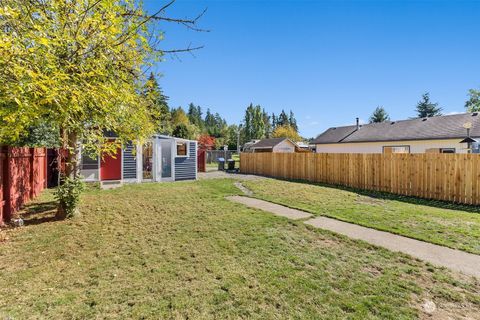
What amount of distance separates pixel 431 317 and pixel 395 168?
9.08 meters

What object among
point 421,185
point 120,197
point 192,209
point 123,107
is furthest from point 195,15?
point 421,185

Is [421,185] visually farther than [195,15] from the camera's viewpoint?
Yes

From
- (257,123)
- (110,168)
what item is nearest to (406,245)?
(110,168)

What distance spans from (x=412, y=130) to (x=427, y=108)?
34.4m

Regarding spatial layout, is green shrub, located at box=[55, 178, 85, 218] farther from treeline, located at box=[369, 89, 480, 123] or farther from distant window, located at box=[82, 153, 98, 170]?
treeline, located at box=[369, 89, 480, 123]

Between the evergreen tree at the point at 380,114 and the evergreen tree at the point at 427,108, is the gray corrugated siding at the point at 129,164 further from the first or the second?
the evergreen tree at the point at 427,108

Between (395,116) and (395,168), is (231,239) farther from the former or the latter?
(395,116)

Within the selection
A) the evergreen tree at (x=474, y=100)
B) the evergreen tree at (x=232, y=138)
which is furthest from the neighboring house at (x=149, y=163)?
the evergreen tree at (x=232, y=138)

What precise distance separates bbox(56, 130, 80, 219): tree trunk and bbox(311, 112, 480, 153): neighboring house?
1744cm

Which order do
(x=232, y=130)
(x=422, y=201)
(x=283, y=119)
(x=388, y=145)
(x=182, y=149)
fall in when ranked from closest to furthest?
1. (x=422, y=201)
2. (x=182, y=149)
3. (x=388, y=145)
4. (x=232, y=130)
5. (x=283, y=119)

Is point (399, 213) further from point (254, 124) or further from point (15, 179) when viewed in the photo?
point (254, 124)

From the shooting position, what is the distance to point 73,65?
2879 millimetres

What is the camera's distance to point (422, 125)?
20312 mm

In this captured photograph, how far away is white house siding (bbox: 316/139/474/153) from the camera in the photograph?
16766 mm
